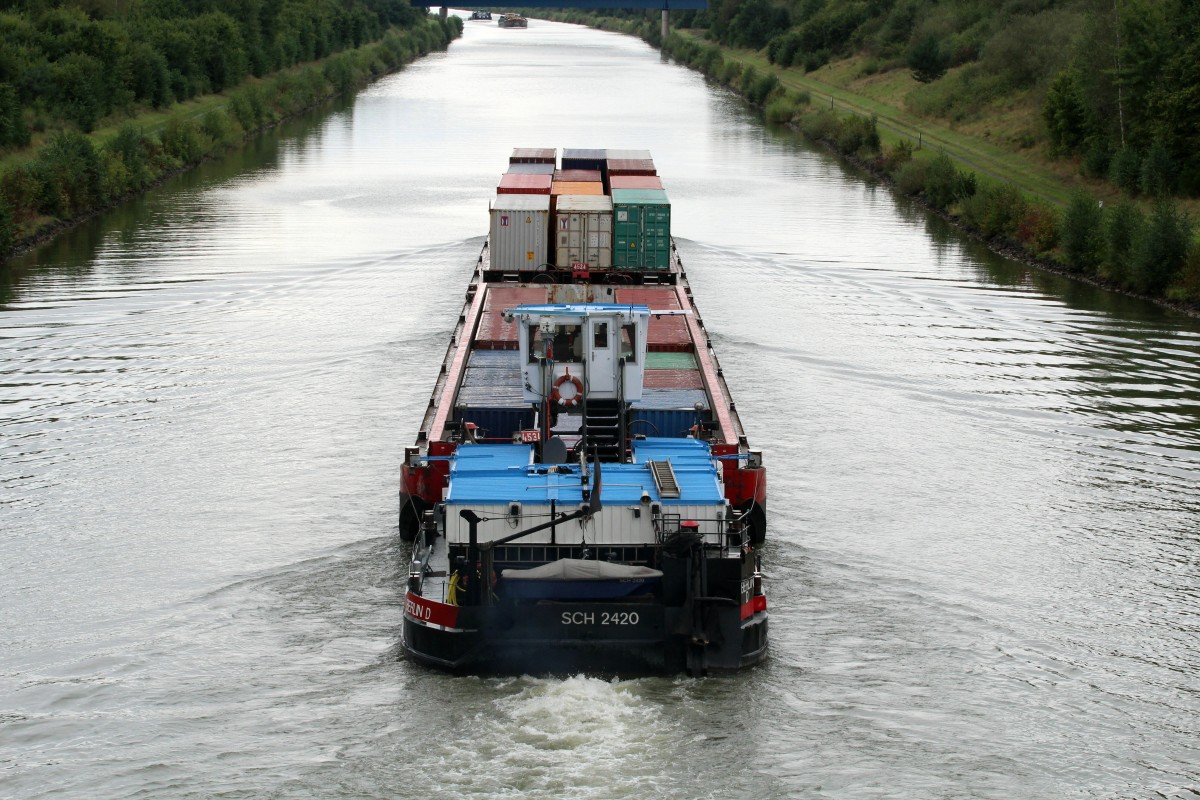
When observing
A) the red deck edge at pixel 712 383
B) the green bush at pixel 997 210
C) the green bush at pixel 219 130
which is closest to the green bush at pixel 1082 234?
the green bush at pixel 997 210

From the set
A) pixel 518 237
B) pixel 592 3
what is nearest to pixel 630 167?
pixel 518 237

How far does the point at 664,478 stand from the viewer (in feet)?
69.1

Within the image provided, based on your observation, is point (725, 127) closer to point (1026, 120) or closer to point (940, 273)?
point (1026, 120)

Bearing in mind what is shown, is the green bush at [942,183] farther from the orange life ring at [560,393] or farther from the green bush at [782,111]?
the orange life ring at [560,393]

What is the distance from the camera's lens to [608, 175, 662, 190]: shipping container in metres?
45.8

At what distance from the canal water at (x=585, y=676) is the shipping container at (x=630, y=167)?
3.80m

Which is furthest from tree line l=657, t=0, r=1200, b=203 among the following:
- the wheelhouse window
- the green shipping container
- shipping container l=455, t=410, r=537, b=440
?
the wheelhouse window

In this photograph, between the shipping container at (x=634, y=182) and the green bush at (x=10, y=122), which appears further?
the green bush at (x=10, y=122)

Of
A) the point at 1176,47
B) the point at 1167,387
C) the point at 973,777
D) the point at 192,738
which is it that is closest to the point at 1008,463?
the point at 1167,387

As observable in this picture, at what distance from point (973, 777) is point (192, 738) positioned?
9798mm

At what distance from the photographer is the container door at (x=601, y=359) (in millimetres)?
23344

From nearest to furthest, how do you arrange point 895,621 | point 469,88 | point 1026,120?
point 895,621 < point 1026,120 < point 469,88

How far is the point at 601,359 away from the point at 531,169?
27.3 m

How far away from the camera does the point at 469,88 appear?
120625 millimetres
